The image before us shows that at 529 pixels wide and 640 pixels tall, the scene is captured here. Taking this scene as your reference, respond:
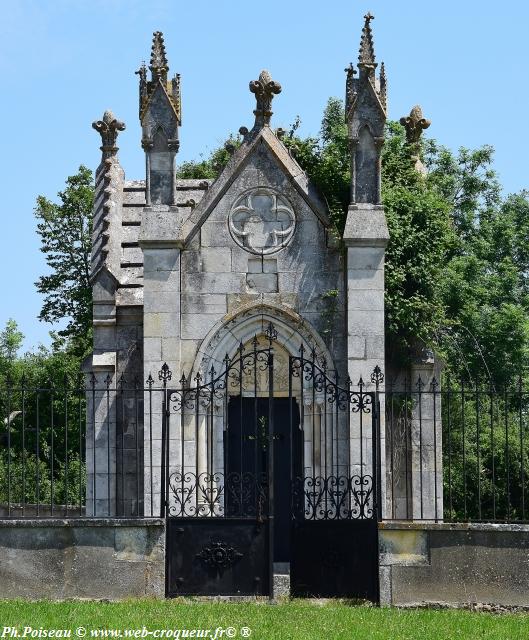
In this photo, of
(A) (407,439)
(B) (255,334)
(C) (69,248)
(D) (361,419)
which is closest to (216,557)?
(D) (361,419)

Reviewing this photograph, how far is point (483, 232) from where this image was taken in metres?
40.6

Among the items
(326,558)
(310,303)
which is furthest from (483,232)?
(326,558)

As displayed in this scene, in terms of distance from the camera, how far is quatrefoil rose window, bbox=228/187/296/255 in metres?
21.0

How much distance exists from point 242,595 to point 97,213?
9.38m

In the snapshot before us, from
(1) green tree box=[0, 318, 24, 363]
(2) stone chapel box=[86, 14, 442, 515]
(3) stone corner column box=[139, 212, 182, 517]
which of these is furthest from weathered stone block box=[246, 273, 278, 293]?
(1) green tree box=[0, 318, 24, 363]

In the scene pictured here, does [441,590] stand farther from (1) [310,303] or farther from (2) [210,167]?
(2) [210,167]

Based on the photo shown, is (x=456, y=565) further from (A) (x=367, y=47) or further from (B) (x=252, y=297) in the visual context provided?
(A) (x=367, y=47)

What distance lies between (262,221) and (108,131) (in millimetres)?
5153

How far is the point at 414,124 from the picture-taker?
24.2 meters

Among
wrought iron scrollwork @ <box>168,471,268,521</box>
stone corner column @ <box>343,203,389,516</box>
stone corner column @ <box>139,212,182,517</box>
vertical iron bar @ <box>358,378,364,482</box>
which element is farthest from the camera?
stone corner column @ <box>139,212,182,517</box>

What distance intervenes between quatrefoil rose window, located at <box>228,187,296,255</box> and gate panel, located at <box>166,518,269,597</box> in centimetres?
484

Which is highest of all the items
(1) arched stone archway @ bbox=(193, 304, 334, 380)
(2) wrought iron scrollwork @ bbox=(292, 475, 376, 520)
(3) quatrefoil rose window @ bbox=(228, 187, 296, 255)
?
(3) quatrefoil rose window @ bbox=(228, 187, 296, 255)

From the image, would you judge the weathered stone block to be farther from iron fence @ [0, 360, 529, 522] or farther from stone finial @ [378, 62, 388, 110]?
stone finial @ [378, 62, 388, 110]

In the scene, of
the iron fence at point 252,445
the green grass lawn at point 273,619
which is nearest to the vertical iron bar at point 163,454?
the iron fence at point 252,445
